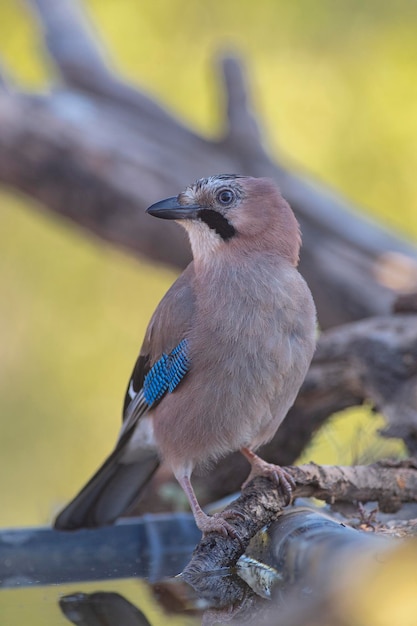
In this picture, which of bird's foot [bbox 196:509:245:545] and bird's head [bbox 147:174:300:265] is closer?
bird's foot [bbox 196:509:245:545]

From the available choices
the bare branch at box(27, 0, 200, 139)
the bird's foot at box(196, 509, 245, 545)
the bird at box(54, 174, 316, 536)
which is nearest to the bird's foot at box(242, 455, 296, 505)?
the bird at box(54, 174, 316, 536)

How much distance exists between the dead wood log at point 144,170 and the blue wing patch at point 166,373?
165 cm

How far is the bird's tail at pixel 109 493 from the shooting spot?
10.4 feet

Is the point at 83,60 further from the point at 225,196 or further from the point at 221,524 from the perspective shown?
the point at 221,524

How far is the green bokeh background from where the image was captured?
7.21 metres

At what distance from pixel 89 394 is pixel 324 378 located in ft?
13.5

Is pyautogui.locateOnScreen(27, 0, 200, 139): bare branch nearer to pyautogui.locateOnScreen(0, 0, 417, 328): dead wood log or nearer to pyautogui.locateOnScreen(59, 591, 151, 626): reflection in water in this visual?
pyautogui.locateOnScreen(0, 0, 417, 328): dead wood log

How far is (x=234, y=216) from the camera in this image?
2932mm

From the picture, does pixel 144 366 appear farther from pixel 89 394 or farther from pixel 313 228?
pixel 89 394

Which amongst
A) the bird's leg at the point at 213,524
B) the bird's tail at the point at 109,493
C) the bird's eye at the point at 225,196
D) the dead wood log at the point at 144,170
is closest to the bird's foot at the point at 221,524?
the bird's leg at the point at 213,524

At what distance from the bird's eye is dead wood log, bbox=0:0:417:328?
170 cm

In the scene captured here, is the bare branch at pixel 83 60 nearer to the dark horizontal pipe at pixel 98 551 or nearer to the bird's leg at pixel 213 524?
the dark horizontal pipe at pixel 98 551

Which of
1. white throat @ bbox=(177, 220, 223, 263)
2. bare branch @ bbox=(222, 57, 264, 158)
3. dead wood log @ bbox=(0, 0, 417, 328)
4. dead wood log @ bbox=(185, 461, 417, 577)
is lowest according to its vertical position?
dead wood log @ bbox=(185, 461, 417, 577)

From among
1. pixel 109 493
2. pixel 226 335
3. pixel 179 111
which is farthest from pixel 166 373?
pixel 179 111
